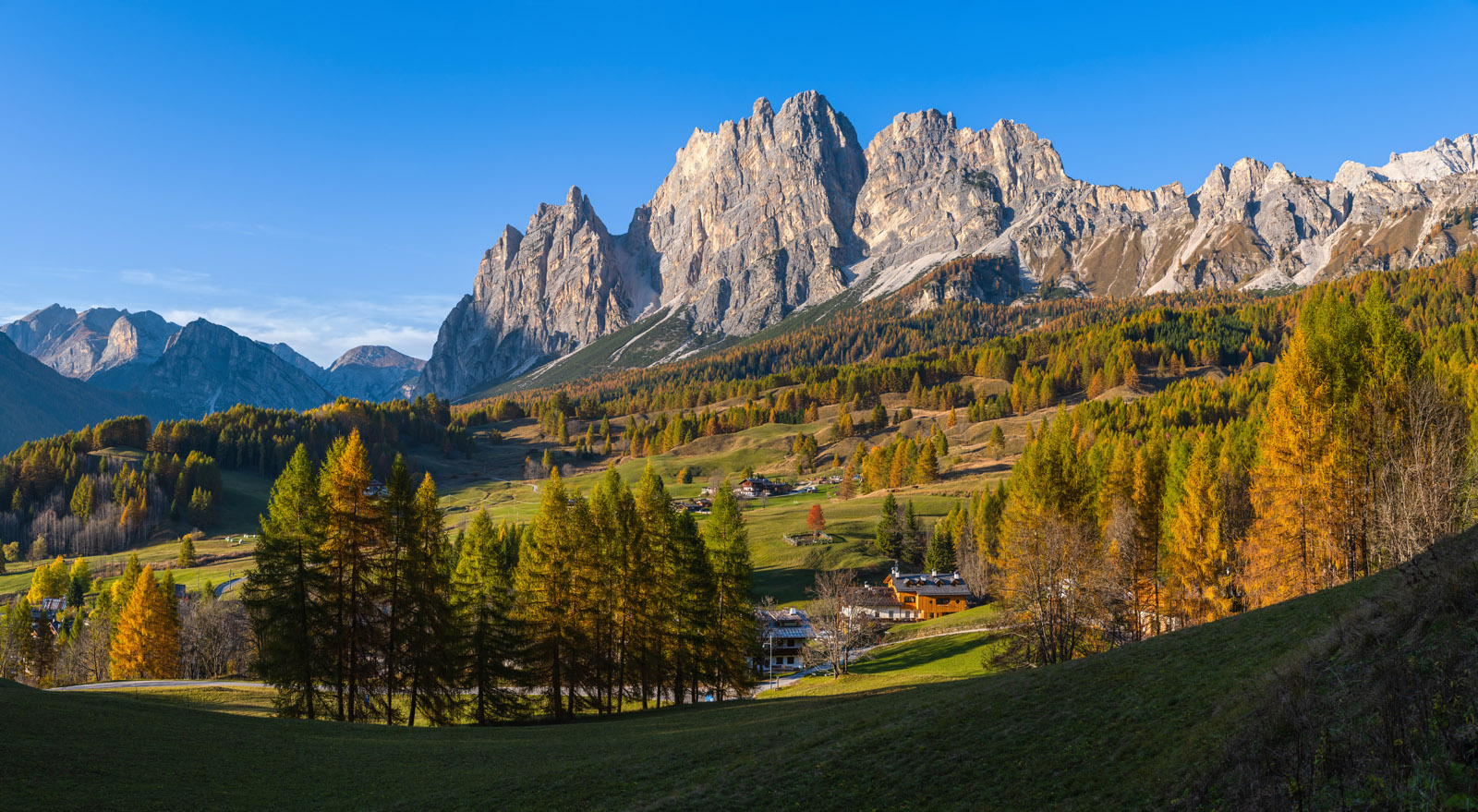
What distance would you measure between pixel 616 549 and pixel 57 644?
70.3 meters

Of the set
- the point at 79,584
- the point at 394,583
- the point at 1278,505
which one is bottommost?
the point at 79,584

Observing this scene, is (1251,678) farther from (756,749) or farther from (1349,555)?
(1349,555)

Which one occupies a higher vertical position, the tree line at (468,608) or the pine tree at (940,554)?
the tree line at (468,608)

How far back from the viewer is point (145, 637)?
192 ft

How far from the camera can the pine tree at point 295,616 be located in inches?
1320

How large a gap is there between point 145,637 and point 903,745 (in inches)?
2577

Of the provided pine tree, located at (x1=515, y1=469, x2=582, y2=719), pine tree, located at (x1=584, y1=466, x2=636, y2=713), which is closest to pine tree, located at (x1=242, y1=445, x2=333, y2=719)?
pine tree, located at (x1=515, y1=469, x2=582, y2=719)

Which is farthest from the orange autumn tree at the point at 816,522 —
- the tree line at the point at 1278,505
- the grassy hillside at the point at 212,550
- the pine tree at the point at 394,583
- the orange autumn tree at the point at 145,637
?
the grassy hillside at the point at 212,550

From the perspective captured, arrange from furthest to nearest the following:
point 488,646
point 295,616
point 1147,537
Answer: point 1147,537 < point 488,646 < point 295,616

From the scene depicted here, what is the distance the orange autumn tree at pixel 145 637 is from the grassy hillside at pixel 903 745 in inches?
1518

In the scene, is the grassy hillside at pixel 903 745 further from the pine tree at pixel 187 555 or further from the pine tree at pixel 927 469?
the pine tree at pixel 927 469

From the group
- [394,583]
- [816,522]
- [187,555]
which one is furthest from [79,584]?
[816,522]

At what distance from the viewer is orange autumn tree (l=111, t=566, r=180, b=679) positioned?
58312mm

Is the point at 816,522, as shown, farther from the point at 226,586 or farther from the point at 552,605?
the point at 226,586
